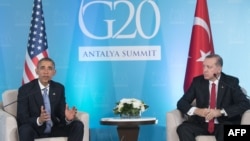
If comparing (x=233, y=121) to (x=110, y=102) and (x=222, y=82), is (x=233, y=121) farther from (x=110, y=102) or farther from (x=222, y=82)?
(x=110, y=102)

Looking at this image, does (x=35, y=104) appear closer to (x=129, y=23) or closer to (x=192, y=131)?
(x=192, y=131)

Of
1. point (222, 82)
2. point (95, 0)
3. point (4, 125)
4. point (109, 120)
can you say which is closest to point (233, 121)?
point (222, 82)

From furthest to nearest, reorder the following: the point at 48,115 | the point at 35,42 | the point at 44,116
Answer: the point at 35,42
the point at 48,115
the point at 44,116

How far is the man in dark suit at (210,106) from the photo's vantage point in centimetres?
521

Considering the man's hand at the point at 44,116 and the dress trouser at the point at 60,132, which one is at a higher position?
the man's hand at the point at 44,116

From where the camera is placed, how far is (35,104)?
210 inches

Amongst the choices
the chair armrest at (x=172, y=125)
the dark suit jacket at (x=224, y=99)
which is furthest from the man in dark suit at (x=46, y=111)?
the dark suit jacket at (x=224, y=99)

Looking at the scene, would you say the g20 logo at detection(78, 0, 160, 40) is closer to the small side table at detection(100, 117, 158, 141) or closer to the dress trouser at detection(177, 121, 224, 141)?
the small side table at detection(100, 117, 158, 141)

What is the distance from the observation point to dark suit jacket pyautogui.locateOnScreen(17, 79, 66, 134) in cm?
521

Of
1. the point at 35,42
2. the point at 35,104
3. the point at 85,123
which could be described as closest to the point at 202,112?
the point at 85,123

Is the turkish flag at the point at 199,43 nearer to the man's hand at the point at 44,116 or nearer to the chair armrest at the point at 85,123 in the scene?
the chair armrest at the point at 85,123

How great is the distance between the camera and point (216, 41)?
7098 millimetres

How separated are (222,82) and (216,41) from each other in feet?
5.73

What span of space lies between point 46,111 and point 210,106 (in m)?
1.72
